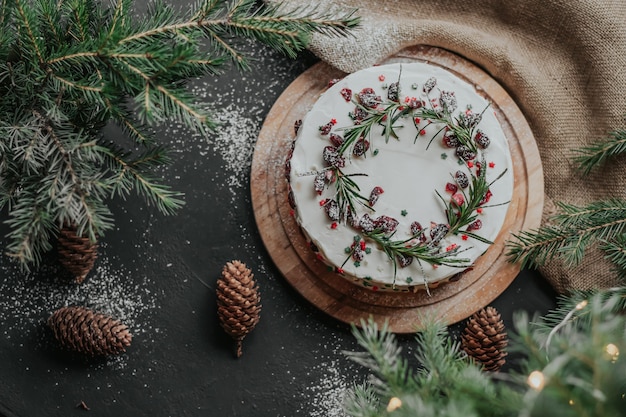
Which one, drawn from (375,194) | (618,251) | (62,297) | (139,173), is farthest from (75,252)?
(618,251)

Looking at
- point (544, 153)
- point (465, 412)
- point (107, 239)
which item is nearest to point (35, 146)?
point (107, 239)

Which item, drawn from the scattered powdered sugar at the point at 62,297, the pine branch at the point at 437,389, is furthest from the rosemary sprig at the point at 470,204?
→ the scattered powdered sugar at the point at 62,297

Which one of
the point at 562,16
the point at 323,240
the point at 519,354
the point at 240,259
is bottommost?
the point at 240,259

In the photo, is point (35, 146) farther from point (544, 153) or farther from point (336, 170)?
point (544, 153)

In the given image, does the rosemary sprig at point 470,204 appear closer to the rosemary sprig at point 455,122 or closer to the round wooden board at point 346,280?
the rosemary sprig at point 455,122

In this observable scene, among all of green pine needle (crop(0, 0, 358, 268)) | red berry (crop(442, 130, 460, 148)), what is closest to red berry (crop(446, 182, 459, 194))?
red berry (crop(442, 130, 460, 148))
